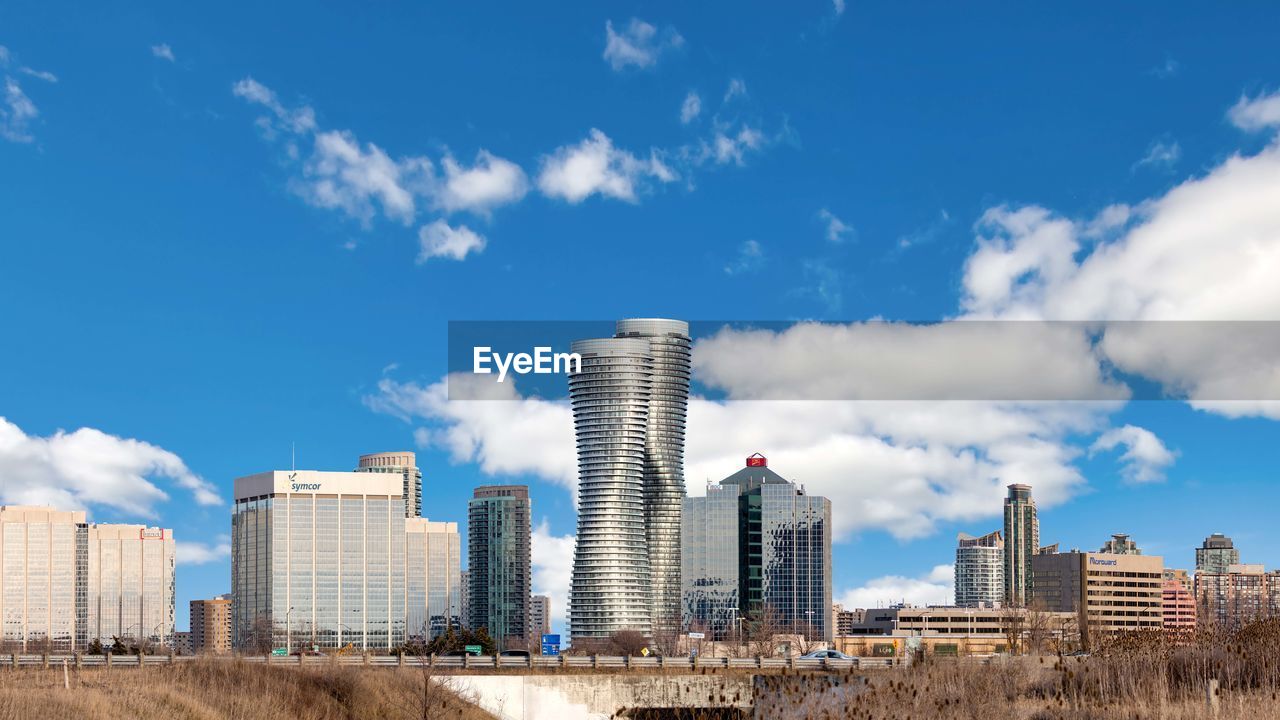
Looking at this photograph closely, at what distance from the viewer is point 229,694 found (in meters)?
61.2

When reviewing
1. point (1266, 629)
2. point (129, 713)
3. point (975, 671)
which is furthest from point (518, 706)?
point (1266, 629)

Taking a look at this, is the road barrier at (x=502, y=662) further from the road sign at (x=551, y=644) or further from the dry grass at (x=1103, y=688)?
the dry grass at (x=1103, y=688)

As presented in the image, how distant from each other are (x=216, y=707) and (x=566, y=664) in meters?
24.4

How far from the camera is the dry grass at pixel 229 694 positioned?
51.8 m

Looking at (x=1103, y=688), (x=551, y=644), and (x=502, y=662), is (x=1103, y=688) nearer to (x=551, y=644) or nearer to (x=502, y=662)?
(x=502, y=662)

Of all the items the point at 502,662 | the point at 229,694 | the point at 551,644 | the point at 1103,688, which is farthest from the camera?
the point at 551,644

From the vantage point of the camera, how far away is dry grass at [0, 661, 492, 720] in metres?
51.8

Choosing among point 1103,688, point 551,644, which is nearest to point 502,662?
point 551,644

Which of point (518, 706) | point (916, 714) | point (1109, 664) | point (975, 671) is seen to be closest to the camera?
point (916, 714)

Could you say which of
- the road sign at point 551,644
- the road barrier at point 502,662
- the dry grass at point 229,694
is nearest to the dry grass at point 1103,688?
the dry grass at point 229,694

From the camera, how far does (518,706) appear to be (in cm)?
7544

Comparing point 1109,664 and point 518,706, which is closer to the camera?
point 1109,664

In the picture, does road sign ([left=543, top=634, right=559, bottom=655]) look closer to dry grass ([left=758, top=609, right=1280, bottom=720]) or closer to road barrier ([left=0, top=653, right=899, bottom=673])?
road barrier ([left=0, top=653, right=899, bottom=673])

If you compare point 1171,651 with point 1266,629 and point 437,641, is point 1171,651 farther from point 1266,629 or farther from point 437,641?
point 437,641
